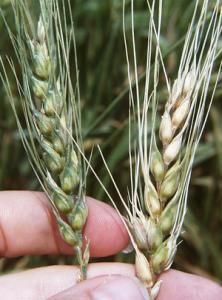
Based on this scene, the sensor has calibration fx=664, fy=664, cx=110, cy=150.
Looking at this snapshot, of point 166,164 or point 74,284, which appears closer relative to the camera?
point 166,164

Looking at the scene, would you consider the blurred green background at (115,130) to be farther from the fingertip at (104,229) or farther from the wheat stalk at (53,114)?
the wheat stalk at (53,114)

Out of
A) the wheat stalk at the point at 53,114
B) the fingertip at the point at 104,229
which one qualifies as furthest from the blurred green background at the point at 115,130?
the wheat stalk at the point at 53,114

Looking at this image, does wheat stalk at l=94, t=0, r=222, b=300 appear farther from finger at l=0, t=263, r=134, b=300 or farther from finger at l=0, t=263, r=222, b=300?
finger at l=0, t=263, r=134, b=300

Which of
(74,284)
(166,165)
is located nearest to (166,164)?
(166,165)

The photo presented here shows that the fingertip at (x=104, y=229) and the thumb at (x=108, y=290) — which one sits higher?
the thumb at (x=108, y=290)

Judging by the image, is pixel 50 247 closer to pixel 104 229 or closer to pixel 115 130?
pixel 104 229

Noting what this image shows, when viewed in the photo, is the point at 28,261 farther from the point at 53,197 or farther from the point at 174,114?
the point at 174,114


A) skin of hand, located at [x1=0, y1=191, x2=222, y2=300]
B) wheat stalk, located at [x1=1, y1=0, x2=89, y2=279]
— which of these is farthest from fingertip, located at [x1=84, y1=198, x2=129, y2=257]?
wheat stalk, located at [x1=1, y1=0, x2=89, y2=279]
